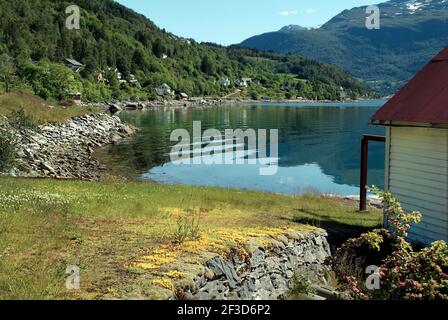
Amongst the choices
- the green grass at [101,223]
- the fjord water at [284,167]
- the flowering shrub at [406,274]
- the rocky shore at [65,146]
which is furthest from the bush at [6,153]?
the flowering shrub at [406,274]

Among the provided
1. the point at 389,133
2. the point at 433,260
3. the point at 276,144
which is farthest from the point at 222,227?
the point at 276,144

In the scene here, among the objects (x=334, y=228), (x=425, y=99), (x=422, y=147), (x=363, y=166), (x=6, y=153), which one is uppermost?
(x=425, y=99)

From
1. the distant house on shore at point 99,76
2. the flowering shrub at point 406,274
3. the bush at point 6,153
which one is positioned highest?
the distant house on shore at point 99,76

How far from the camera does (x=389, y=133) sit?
58.9 feet

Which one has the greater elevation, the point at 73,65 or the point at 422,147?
the point at 73,65

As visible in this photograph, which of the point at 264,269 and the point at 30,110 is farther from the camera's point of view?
the point at 30,110

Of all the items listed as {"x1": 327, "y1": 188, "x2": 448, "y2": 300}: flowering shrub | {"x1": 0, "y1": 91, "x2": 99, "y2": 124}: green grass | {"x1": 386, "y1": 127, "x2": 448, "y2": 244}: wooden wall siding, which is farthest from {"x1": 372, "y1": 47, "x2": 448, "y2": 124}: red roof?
{"x1": 0, "y1": 91, "x2": 99, "y2": 124}: green grass

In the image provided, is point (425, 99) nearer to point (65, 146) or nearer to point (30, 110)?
point (65, 146)

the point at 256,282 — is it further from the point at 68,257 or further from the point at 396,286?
the point at 68,257

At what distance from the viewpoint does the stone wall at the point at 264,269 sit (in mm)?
10546

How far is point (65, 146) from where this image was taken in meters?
51.9

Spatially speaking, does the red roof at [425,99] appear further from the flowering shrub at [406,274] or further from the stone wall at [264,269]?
the flowering shrub at [406,274]

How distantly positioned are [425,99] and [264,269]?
9104mm

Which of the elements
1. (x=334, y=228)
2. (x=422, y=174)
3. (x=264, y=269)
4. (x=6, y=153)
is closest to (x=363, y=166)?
(x=334, y=228)
